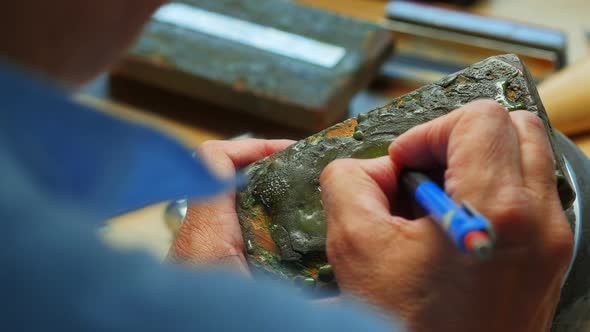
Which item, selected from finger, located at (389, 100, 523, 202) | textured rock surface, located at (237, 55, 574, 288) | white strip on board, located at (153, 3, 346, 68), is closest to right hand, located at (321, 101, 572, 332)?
finger, located at (389, 100, 523, 202)

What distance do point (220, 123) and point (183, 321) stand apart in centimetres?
107

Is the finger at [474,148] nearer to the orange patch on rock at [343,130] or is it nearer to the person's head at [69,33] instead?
the orange patch on rock at [343,130]

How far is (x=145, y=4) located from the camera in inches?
16.7

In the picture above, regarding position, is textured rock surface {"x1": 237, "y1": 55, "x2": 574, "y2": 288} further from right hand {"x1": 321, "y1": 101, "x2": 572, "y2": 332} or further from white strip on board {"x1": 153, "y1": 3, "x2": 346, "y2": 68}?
white strip on board {"x1": 153, "y1": 3, "x2": 346, "y2": 68}

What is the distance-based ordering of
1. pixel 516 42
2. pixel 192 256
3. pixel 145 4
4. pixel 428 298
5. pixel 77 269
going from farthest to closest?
pixel 516 42, pixel 192 256, pixel 428 298, pixel 145 4, pixel 77 269

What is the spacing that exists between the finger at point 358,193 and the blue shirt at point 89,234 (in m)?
0.26

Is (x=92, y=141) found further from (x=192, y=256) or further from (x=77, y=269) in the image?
(x=192, y=256)

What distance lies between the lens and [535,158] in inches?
24.0

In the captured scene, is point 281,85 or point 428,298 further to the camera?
point 281,85

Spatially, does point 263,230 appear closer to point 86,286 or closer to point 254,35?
point 86,286

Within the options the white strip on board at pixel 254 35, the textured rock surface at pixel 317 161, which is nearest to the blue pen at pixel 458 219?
the textured rock surface at pixel 317 161

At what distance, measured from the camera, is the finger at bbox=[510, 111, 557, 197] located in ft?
1.96

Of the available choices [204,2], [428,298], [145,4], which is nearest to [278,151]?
[428,298]

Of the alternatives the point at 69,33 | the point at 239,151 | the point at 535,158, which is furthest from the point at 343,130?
the point at 69,33
